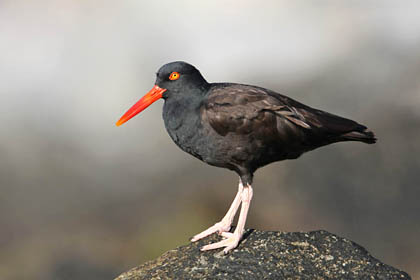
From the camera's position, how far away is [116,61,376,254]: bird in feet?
15.6

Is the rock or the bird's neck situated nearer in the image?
the rock

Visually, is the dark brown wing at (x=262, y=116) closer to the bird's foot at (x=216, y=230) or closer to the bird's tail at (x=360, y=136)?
the bird's tail at (x=360, y=136)

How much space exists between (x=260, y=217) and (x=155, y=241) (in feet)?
4.31

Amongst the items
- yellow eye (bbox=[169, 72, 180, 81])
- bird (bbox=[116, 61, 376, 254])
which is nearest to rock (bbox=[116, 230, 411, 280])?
bird (bbox=[116, 61, 376, 254])

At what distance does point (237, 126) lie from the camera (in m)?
4.76

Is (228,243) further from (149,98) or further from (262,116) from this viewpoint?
(149,98)

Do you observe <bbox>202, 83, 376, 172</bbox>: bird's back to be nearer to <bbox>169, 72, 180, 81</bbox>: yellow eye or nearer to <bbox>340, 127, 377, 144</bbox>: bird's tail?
<bbox>340, 127, 377, 144</bbox>: bird's tail

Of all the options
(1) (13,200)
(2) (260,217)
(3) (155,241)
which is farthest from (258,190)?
(1) (13,200)

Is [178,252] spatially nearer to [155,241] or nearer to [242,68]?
[155,241]

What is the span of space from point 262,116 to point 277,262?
1156mm

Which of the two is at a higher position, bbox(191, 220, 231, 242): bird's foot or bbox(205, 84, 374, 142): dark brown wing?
bbox(205, 84, 374, 142): dark brown wing

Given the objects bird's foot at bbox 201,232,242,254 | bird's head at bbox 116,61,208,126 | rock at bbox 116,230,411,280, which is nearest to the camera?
rock at bbox 116,230,411,280

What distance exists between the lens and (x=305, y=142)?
5.02 meters

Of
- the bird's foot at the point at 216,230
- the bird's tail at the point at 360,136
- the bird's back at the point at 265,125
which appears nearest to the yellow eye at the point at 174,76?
the bird's back at the point at 265,125
